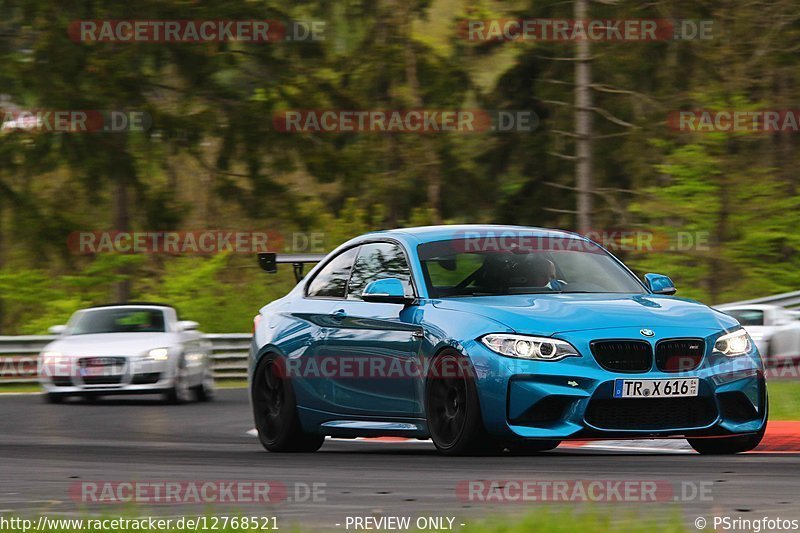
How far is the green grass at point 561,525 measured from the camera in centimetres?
661

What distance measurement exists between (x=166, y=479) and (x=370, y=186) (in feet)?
115

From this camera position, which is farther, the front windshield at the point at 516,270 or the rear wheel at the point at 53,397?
the rear wheel at the point at 53,397

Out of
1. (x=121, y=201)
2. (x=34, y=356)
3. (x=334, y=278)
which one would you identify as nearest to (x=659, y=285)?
(x=334, y=278)

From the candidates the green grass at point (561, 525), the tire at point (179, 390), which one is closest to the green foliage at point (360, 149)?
the tire at point (179, 390)

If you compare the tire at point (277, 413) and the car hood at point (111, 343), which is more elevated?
the tire at point (277, 413)

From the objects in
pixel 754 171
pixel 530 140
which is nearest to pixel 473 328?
pixel 754 171

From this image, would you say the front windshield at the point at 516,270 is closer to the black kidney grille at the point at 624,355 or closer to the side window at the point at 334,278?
the side window at the point at 334,278

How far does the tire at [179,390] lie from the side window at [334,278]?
919cm

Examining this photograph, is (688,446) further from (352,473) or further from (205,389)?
(205,389)

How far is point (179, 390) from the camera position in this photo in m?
21.9

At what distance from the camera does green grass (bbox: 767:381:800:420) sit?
1488 cm

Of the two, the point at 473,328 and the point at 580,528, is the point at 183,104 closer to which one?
the point at 473,328

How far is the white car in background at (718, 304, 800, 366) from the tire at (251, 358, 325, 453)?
1683 centimetres

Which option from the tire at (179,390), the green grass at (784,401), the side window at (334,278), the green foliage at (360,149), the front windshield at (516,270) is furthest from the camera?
the green foliage at (360,149)
